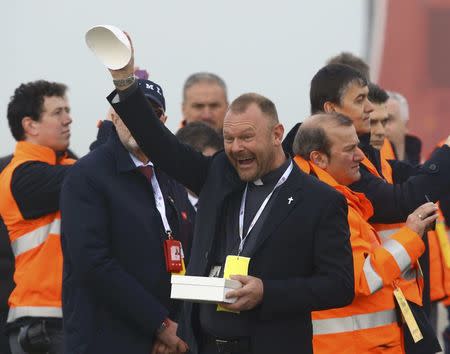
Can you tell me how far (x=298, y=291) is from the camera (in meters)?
3.69

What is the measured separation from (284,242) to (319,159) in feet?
1.92

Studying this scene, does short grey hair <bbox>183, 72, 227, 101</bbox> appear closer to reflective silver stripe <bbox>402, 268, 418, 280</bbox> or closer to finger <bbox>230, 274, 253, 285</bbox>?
reflective silver stripe <bbox>402, 268, 418, 280</bbox>

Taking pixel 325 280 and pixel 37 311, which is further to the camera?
pixel 37 311

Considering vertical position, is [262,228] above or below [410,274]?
above

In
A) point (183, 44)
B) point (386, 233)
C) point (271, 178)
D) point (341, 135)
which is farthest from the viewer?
point (183, 44)

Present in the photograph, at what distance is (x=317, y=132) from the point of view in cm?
421

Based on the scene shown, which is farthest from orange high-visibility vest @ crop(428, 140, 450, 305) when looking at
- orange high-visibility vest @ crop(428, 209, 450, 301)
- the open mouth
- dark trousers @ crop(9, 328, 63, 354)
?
the open mouth

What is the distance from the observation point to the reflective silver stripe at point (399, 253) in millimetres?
4113

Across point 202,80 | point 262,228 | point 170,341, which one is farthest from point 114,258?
point 202,80

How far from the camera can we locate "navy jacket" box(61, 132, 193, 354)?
416cm

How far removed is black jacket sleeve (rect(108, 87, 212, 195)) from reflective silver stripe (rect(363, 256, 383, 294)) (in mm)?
586

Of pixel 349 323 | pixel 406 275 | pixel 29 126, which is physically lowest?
pixel 349 323

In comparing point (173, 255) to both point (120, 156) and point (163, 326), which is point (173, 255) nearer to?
point (163, 326)

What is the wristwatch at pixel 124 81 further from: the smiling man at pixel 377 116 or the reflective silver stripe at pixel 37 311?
the smiling man at pixel 377 116
